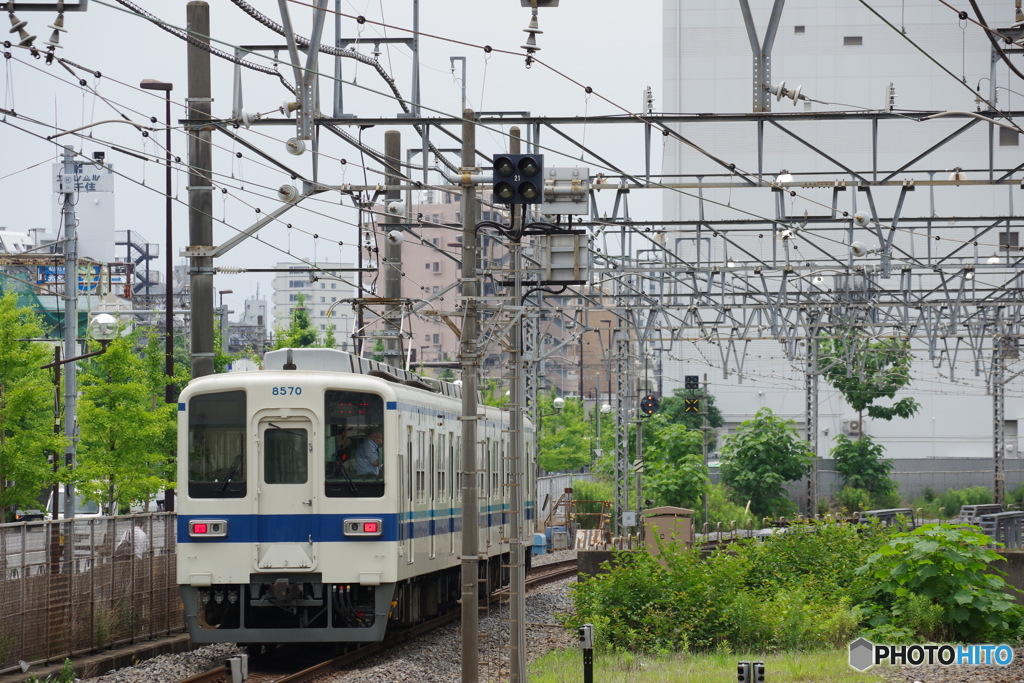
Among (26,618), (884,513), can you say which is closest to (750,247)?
(884,513)

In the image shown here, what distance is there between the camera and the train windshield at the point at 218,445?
13.8m

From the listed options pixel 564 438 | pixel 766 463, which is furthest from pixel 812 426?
pixel 564 438

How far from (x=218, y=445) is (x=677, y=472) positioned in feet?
84.0

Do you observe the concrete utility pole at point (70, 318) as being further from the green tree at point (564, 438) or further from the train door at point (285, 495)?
the green tree at point (564, 438)

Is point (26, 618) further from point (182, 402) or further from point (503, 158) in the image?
point (503, 158)

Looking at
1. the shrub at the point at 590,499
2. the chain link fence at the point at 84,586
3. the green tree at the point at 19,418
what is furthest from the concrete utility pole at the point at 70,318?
the shrub at the point at 590,499

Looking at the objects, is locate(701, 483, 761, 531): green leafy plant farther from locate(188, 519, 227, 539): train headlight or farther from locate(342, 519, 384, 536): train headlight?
locate(188, 519, 227, 539): train headlight

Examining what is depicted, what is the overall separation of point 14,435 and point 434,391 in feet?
32.7

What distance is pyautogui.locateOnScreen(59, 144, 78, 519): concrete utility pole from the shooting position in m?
22.1

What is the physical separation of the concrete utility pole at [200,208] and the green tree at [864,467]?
113 feet

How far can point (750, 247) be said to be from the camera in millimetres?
58812

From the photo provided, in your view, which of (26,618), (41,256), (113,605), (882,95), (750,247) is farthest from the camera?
(882,95)

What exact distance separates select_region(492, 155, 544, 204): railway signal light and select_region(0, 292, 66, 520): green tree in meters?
13.1

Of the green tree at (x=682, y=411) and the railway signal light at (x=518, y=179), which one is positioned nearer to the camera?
the railway signal light at (x=518, y=179)
